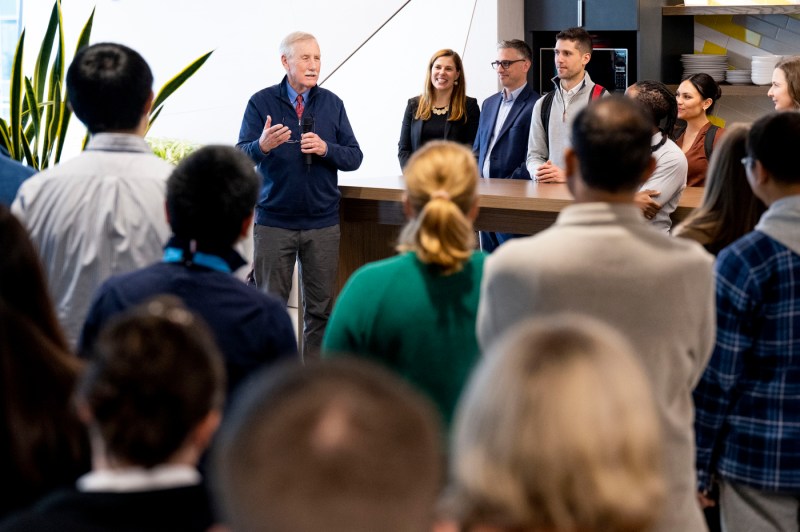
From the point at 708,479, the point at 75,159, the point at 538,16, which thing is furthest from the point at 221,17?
the point at 708,479

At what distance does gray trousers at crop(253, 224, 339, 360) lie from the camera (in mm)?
4691

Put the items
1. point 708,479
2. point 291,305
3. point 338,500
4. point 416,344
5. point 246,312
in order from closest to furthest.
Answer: point 338,500 → point 246,312 → point 416,344 → point 708,479 → point 291,305

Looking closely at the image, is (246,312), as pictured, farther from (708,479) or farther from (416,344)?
(708,479)

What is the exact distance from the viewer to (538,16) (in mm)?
7074

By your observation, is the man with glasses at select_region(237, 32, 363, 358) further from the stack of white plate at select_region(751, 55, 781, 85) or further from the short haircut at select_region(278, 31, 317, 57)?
the stack of white plate at select_region(751, 55, 781, 85)

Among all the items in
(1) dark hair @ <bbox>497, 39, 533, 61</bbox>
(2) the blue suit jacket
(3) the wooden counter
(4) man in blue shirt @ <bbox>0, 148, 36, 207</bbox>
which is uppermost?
(1) dark hair @ <bbox>497, 39, 533, 61</bbox>

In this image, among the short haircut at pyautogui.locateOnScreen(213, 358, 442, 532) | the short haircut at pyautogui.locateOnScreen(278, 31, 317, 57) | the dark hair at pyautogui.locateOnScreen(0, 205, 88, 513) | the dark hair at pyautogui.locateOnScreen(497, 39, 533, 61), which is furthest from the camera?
the dark hair at pyautogui.locateOnScreen(497, 39, 533, 61)

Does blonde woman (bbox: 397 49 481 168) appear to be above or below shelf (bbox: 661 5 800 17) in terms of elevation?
below

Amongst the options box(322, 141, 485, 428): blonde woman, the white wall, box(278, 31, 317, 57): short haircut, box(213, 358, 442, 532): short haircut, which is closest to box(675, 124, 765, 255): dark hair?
box(322, 141, 485, 428): blonde woman

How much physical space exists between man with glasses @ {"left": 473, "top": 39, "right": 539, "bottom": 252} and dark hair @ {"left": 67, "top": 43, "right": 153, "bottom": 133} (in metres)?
3.11

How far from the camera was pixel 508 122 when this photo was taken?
5371 mm

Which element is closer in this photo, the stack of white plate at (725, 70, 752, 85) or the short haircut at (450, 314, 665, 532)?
the short haircut at (450, 314, 665, 532)

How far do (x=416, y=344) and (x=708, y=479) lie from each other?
766 millimetres

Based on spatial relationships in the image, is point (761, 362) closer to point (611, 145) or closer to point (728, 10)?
point (611, 145)
